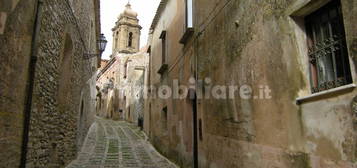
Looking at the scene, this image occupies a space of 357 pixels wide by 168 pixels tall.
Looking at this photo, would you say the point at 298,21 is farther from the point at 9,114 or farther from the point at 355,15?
the point at 9,114

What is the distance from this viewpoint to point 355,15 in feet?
8.32

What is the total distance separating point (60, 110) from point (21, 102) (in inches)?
113

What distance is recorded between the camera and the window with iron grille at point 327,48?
9.48 feet

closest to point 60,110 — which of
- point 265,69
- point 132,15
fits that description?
point 265,69

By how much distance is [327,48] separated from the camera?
310 centimetres

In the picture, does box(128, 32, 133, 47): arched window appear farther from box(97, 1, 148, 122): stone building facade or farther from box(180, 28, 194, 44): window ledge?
box(180, 28, 194, 44): window ledge

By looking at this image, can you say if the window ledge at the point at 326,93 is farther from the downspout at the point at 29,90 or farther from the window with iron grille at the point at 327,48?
the downspout at the point at 29,90

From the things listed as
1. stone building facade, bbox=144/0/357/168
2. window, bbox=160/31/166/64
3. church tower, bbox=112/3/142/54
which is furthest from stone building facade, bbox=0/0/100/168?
church tower, bbox=112/3/142/54

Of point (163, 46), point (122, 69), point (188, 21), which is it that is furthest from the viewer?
point (122, 69)

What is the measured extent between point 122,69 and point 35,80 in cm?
2975

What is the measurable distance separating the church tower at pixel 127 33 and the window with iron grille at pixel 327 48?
116 ft

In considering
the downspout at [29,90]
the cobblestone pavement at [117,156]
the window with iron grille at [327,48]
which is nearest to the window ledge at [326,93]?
the window with iron grille at [327,48]

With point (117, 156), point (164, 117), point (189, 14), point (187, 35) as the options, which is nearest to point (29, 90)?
point (187, 35)

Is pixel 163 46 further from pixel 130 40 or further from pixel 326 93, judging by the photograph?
pixel 130 40
